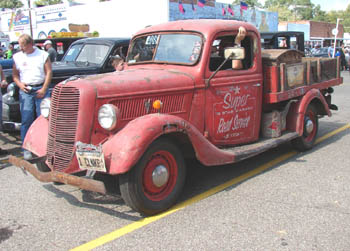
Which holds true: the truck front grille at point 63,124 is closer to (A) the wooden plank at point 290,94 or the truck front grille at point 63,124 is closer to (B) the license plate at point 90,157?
(B) the license plate at point 90,157

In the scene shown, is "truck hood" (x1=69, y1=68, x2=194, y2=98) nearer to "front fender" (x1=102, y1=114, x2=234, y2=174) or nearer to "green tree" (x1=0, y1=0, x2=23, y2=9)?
"front fender" (x1=102, y1=114, x2=234, y2=174)

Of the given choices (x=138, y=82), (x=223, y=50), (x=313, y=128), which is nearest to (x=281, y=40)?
(x=313, y=128)

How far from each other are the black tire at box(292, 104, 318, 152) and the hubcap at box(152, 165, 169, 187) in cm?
279

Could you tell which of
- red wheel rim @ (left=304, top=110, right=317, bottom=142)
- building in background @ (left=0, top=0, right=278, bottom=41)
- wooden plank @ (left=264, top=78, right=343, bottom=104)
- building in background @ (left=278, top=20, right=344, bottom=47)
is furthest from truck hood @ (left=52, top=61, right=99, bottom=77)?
building in background @ (left=278, top=20, right=344, bottom=47)

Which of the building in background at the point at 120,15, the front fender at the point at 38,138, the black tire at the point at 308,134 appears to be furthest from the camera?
the building in background at the point at 120,15

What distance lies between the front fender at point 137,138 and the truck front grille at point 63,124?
0.41m

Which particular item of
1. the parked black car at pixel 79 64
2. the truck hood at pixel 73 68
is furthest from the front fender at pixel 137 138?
the truck hood at pixel 73 68

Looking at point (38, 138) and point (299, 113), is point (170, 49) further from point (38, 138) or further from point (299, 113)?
point (299, 113)

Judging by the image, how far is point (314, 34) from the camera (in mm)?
47844

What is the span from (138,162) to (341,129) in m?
5.31

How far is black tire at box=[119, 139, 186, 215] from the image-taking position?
350 cm

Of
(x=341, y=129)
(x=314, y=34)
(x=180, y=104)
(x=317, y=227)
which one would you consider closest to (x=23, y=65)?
(x=180, y=104)

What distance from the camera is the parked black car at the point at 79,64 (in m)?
6.77

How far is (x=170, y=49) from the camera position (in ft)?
15.5
